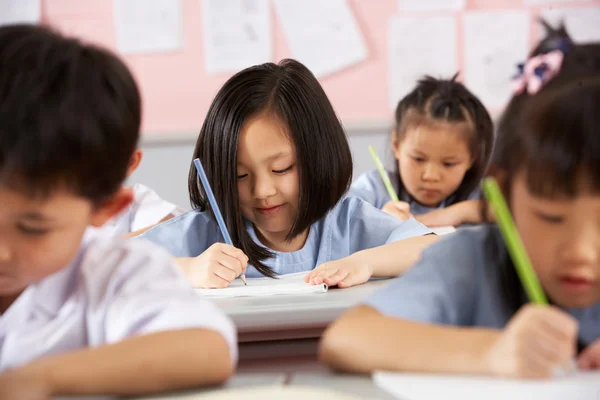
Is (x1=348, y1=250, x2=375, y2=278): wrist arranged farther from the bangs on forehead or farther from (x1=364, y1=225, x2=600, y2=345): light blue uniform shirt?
the bangs on forehead

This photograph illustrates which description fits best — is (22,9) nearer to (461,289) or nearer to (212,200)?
(212,200)

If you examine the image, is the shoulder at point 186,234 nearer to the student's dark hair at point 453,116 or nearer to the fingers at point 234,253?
→ the fingers at point 234,253

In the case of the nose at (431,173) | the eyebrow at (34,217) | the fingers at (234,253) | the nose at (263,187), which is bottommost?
the nose at (431,173)

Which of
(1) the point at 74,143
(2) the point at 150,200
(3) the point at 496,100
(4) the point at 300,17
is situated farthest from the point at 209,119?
(3) the point at 496,100

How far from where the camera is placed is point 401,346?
0.58 meters

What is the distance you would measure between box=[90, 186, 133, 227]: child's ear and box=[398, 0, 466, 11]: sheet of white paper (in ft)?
6.84

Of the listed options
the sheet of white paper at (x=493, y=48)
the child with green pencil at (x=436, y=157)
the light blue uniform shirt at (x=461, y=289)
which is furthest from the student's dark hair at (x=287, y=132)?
the sheet of white paper at (x=493, y=48)

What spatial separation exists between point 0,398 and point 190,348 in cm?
14

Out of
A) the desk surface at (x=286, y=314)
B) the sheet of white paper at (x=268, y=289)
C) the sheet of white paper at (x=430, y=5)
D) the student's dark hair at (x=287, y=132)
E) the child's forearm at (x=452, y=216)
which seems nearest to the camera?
the desk surface at (x=286, y=314)

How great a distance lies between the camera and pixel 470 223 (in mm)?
1949

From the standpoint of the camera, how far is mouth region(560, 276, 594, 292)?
0.59 m

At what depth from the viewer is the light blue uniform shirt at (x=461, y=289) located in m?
0.65

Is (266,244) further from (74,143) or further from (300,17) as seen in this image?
(300,17)

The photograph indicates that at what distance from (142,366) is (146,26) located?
88.5 inches
